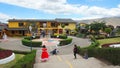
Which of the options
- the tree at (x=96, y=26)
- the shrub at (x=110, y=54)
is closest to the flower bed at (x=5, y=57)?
the shrub at (x=110, y=54)

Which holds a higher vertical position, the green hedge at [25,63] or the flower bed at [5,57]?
the green hedge at [25,63]

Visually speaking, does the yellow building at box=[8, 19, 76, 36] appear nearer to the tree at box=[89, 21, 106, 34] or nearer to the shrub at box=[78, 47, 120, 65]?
the tree at box=[89, 21, 106, 34]

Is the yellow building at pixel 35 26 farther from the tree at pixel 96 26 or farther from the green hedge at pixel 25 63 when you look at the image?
the green hedge at pixel 25 63

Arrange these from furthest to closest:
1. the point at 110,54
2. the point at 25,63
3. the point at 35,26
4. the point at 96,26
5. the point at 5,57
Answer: the point at 35,26 < the point at 96,26 < the point at 5,57 < the point at 110,54 < the point at 25,63

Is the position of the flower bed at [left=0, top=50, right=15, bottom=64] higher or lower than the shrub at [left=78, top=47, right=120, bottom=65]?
lower

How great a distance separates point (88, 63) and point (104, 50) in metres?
1.52

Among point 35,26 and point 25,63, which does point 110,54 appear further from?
point 35,26

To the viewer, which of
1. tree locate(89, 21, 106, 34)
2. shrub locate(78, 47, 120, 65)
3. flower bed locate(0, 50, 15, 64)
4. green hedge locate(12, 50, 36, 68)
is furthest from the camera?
tree locate(89, 21, 106, 34)

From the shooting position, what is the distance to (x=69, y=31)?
76.1 meters

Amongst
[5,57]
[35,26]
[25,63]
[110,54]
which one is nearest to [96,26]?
[35,26]

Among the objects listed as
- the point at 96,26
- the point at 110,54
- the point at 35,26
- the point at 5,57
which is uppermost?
the point at 96,26

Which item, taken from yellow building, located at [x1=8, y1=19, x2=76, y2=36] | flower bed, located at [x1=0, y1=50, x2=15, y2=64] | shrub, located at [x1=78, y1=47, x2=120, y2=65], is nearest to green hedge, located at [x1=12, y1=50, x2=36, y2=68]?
flower bed, located at [x1=0, y1=50, x2=15, y2=64]

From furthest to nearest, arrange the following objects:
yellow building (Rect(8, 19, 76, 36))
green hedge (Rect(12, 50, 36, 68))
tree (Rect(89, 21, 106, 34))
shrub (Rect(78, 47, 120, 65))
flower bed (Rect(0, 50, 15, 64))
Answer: yellow building (Rect(8, 19, 76, 36)), tree (Rect(89, 21, 106, 34)), flower bed (Rect(0, 50, 15, 64)), shrub (Rect(78, 47, 120, 65)), green hedge (Rect(12, 50, 36, 68))

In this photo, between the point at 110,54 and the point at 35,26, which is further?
the point at 35,26
